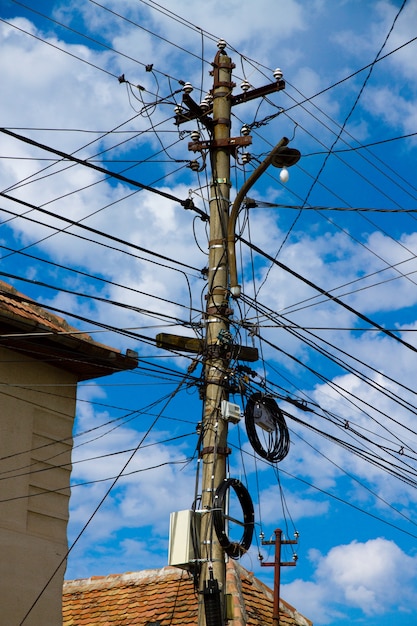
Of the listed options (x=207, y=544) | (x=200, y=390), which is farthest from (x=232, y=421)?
(x=207, y=544)

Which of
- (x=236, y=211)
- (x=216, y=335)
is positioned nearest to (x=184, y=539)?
(x=216, y=335)

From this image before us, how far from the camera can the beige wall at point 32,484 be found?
13844 mm

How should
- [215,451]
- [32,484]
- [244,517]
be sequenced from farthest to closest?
1. [32,484]
2. [244,517]
3. [215,451]

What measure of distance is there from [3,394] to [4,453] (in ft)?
2.70

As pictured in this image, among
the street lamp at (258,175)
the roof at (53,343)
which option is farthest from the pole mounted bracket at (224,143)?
the roof at (53,343)

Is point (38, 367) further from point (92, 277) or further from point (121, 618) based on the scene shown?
point (121, 618)

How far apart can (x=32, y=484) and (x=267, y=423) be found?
3880 millimetres

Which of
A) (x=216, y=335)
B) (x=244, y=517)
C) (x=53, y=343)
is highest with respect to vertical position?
(x=53, y=343)

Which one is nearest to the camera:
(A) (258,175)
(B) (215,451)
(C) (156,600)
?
(B) (215,451)

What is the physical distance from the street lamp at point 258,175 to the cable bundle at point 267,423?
1.47 meters

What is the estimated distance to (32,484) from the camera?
14.5 meters

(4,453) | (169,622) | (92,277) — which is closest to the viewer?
(92,277)

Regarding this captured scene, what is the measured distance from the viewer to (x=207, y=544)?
36.2 feet

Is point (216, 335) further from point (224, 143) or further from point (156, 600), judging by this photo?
point (156, 600)
